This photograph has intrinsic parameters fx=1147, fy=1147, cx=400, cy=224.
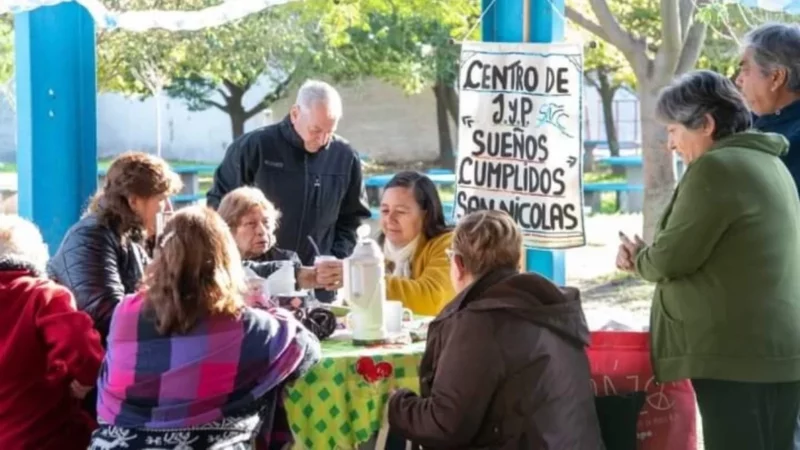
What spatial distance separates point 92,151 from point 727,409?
10.6ft

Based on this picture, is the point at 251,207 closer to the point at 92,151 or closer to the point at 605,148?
the point at 92,151

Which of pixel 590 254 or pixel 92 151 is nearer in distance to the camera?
pixel 92 151

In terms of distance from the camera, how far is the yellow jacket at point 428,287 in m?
4.02

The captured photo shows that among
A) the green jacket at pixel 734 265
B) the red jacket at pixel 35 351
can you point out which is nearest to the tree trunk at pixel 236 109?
the red jacket at pixel 35 351

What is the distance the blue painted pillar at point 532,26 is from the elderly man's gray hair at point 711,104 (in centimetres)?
152

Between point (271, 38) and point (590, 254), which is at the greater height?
→ point (271, 38)

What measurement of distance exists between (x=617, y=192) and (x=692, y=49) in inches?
331

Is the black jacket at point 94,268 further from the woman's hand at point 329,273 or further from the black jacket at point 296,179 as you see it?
the black jacket at point 296,179

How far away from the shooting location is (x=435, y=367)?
300cm

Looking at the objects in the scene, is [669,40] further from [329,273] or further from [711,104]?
[711,104]

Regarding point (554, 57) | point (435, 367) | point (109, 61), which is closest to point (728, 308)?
point (435, 367)

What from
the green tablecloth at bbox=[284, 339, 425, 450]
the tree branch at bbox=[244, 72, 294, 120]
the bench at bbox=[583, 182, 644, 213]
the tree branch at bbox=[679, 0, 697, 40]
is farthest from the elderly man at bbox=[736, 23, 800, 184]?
the tree branch at bbox=[244, 72, 294, 120]

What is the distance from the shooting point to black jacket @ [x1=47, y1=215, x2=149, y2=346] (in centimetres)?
341

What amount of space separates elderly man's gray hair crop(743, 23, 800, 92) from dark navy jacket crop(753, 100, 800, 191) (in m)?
0.07
